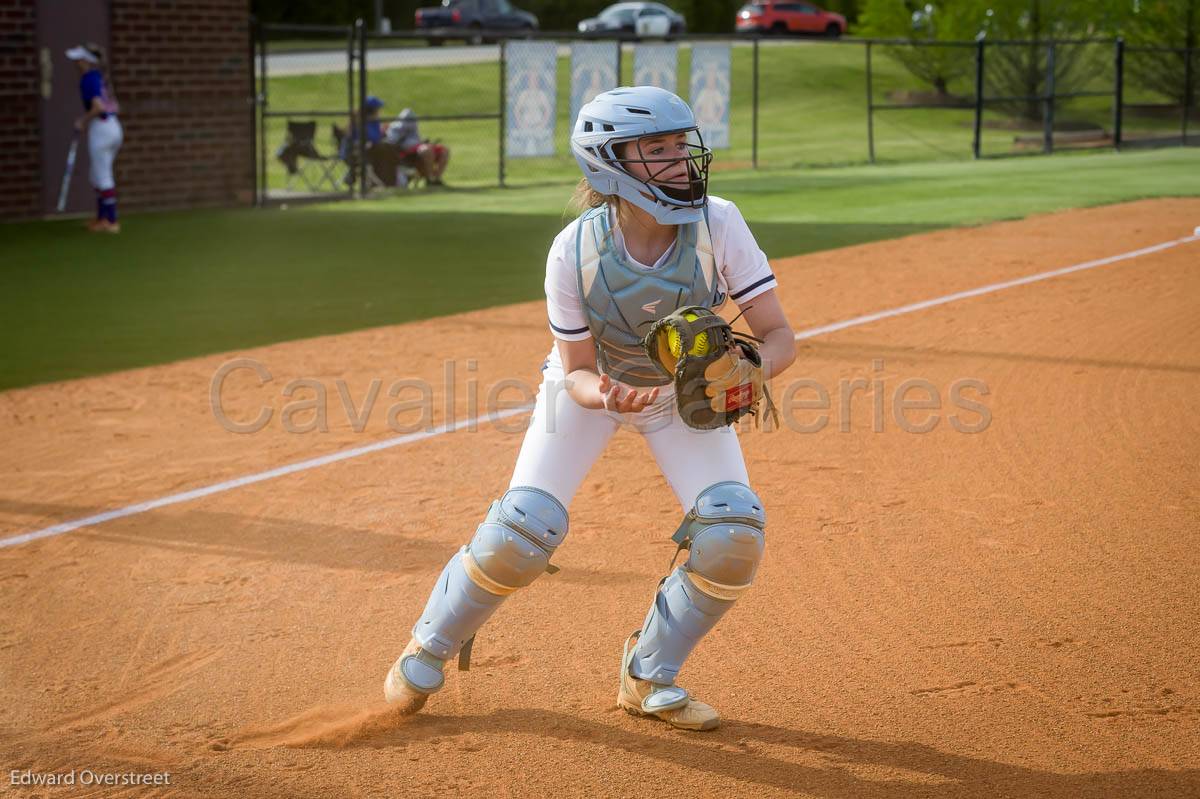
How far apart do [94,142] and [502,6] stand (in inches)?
1363

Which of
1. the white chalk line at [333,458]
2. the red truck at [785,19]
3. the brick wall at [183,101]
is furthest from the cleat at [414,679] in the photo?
the red truck at [785,19]

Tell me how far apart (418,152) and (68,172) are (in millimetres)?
6529

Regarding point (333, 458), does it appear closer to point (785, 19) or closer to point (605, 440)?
point (605, 440)

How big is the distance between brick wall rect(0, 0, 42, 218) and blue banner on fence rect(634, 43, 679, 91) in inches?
441

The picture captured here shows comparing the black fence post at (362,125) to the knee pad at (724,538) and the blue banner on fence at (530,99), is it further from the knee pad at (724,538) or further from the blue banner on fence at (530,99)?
the knee pad at (724,538)

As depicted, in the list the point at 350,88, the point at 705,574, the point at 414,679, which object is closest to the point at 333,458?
the point at 414,679

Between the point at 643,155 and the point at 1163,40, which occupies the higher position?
the point at 1163,40

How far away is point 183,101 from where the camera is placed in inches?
859

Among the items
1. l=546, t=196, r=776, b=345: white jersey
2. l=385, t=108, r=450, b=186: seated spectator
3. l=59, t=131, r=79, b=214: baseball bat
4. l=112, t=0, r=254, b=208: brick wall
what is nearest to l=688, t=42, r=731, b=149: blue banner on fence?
l=385, t=108, r=450, b=186: seated spectator

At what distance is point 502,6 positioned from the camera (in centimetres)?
5041

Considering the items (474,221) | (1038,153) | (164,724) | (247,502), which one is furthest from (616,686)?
(1038,153)

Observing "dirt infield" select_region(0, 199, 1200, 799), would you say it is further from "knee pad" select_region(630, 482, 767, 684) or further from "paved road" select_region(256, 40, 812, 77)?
"paved road" select_region(256, 40, 812, 77)

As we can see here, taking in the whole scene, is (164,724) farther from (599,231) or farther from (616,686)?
(599,231)

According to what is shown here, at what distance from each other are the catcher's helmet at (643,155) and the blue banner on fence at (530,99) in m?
21.4
